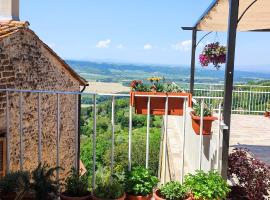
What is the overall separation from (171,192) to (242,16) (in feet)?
7.77

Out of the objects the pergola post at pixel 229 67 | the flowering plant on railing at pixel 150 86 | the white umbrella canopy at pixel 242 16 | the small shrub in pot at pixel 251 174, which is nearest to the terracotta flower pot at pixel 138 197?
the pergola post at pixel 229 67

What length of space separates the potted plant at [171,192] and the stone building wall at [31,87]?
13.0 feet

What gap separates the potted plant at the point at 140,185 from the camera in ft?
13.3

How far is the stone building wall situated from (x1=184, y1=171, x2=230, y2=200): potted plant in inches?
163

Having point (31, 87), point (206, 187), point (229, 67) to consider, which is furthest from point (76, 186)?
point (31, 87)

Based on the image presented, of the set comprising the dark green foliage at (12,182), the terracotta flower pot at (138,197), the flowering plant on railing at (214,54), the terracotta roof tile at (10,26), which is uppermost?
the terracotta roof tile at (10,26)

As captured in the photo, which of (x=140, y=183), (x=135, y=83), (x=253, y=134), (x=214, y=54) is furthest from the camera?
(x=253, y=134)

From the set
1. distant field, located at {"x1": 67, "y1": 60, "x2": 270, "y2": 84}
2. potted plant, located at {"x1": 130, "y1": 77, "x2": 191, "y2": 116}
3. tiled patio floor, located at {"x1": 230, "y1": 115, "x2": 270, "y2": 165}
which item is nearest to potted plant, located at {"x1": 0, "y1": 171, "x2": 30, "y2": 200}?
distant field, located at {"x1": 67, "y1": 60, "x2": 270, "y2": 84}

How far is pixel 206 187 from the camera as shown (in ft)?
13.0

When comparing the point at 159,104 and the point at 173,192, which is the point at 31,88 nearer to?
the point at 159,104

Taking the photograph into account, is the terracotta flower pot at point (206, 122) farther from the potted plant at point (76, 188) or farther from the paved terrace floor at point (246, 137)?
the paved terrace floor at point (246, 137)

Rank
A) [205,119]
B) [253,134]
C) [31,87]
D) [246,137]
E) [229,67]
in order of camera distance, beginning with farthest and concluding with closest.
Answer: [253,134] < [246,137] < [31,87] < [205,119] < [229,67]

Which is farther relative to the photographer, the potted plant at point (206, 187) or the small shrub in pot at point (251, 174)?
the small shrub in pot at point (251, 174)

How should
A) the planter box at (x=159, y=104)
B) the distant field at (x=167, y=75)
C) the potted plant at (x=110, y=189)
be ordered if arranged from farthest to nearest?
the distant field at (x=167, y=75), the planter box at (x=159, y=104), the potted plant at (x=110, y=189)
